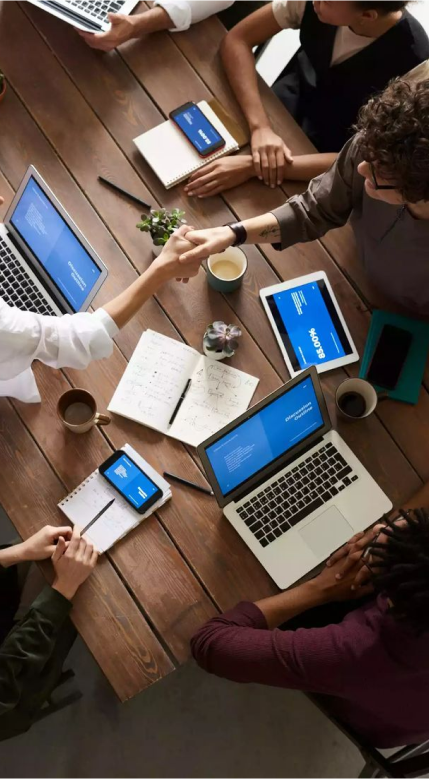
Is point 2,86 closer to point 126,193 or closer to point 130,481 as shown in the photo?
point 126,193

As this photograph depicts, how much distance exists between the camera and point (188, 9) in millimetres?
1825

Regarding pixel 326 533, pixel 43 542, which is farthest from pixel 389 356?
pixel 43 542

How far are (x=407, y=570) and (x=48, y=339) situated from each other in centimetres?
90

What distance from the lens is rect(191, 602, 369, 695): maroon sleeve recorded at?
4.34 ft

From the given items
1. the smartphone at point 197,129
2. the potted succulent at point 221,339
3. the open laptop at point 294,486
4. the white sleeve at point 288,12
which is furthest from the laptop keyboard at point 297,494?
the white sleeve at point 288,12

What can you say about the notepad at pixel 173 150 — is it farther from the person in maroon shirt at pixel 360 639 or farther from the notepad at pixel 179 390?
the person in maroon shirt at pixel 360 639

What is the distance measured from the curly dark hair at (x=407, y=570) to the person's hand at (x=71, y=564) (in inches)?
24.5

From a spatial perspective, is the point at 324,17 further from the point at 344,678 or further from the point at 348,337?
the point at 344,678

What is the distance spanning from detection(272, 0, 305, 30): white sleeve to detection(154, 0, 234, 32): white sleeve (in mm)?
139

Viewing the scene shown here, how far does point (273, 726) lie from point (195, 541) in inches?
42.8

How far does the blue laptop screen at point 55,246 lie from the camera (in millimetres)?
1540

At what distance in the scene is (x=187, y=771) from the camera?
2.15 m

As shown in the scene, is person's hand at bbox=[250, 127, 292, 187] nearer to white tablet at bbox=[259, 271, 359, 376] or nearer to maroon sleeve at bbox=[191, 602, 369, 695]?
white tablet at bbox=[259, 271, 359, 376]

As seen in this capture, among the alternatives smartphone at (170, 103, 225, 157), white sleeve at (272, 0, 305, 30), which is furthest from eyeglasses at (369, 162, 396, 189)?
white sleeve at (272, 0, 305, 30)
